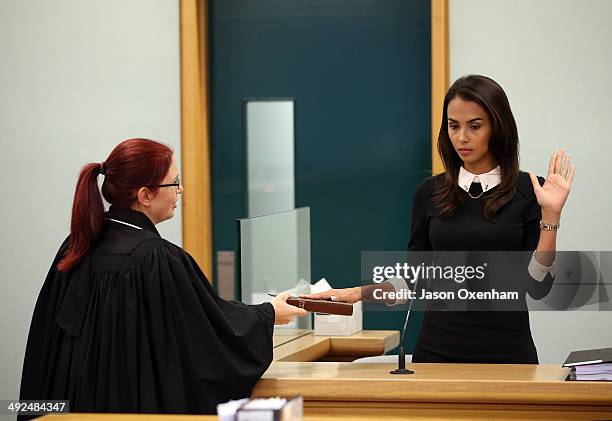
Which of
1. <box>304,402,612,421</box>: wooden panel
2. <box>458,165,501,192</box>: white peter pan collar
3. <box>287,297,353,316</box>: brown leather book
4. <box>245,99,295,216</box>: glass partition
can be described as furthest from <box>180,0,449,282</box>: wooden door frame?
<box>304,402,612,421</box>: wooden panel

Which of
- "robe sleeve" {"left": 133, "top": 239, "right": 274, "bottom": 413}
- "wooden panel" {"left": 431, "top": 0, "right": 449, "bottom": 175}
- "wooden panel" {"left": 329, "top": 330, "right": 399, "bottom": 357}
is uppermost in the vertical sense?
"wooden panel" {"left": 431, "top": 0, "right": 449, "bottom": 175}

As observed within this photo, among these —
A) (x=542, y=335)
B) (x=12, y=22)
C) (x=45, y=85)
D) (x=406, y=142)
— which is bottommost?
(x=542, y=335)

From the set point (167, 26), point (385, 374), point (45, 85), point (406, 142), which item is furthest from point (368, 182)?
point (385, 374)

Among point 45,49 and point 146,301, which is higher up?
point 45,49

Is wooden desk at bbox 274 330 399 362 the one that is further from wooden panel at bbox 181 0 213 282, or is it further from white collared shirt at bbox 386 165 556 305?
wooden panel at bbox 181 0 213 282

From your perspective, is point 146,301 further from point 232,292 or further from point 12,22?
point 12,22

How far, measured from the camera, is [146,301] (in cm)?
274

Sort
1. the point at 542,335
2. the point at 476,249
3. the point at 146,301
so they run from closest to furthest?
the point at 146,301 → the point at 476,249 → the point at 542,335

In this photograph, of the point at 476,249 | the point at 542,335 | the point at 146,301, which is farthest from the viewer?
the point at 542,335

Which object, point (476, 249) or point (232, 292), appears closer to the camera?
point (476, 249)

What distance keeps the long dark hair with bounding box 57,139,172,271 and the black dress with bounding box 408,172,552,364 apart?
0.89 meters

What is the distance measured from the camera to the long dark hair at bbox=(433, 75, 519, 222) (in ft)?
9.87

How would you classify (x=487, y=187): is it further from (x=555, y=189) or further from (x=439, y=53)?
(x=439, y=53)

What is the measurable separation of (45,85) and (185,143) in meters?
0.81
